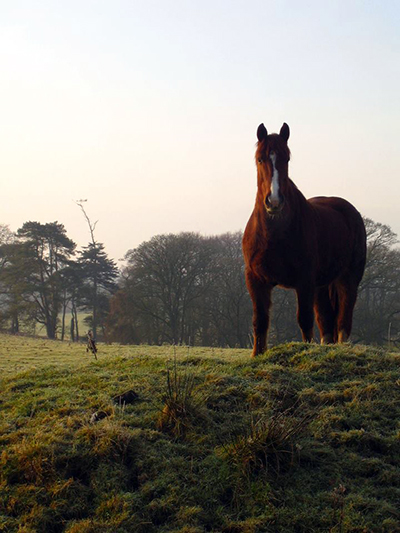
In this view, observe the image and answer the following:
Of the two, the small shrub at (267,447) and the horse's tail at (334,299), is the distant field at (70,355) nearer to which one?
the horse's tail at (334,299)

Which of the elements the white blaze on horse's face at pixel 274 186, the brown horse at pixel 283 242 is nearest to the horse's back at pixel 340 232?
the brown horse at pixel 283 242

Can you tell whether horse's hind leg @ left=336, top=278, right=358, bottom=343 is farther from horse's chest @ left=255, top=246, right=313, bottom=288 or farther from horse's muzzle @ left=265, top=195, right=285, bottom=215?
horse's muzzle @ left=265, top=195, right=285, bottom=215

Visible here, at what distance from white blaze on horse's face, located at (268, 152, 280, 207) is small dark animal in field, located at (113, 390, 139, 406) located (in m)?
3.13

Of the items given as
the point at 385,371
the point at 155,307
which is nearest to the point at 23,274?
the point at 155,307

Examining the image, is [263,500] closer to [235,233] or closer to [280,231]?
[280,231]

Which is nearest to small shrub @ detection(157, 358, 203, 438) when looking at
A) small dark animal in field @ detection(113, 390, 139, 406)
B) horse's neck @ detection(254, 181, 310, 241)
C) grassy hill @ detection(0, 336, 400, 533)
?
grassy hill @ detection(0, 336, 400, 533)

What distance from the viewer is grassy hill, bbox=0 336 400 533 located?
434 cm

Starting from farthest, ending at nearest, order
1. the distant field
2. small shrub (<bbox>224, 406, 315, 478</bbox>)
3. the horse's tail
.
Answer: the distant field
the horse's tail
small shrub (<bbox>224, 406, 315, 478</bbox>)

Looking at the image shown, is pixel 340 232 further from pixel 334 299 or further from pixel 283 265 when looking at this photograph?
pixel 283 265

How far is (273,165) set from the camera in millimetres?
7145

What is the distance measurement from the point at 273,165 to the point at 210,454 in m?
4.06

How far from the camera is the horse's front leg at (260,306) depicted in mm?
7898

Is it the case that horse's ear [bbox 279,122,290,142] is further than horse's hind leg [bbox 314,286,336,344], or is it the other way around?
horse's hind leg [bbox 314,286,336,344]

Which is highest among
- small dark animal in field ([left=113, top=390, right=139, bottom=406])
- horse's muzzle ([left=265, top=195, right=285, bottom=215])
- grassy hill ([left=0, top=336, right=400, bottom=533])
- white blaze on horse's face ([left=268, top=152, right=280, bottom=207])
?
white blaze on horse's face ([left=268, top=152, right=280, bottom=207])
